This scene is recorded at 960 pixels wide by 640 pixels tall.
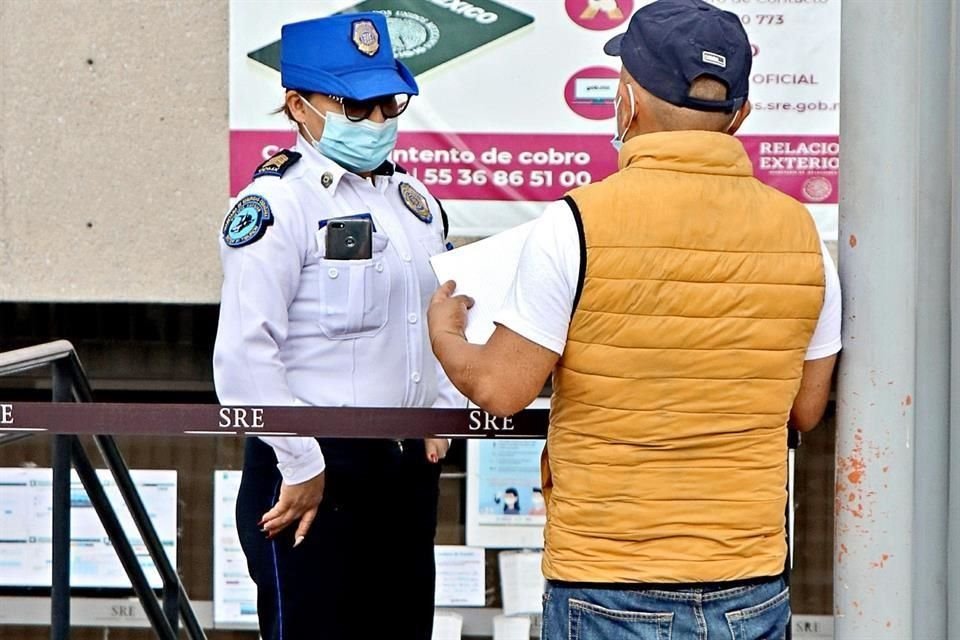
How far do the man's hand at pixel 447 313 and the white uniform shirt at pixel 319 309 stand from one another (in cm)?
54

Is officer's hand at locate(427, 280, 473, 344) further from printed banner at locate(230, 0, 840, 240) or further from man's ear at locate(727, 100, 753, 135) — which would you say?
printed banner at locate(230, 0, 840, 240)

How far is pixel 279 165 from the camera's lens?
2.62m

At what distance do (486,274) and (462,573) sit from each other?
131 inches

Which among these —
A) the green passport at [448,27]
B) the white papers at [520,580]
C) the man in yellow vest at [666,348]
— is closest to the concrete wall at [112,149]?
the green passport at [448,27]

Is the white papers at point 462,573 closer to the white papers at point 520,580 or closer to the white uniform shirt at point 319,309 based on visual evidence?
the white papers at point 520,580

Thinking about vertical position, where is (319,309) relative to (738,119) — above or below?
below

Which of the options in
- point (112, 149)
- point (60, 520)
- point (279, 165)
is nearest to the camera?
point (279, 165)

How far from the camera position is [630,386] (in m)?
1.83

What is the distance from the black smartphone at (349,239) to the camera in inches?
99.8

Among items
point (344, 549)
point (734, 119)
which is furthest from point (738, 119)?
point (344, 549)

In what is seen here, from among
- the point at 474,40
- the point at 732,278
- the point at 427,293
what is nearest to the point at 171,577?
the point at 427,293

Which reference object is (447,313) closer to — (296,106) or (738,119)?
(738,119)

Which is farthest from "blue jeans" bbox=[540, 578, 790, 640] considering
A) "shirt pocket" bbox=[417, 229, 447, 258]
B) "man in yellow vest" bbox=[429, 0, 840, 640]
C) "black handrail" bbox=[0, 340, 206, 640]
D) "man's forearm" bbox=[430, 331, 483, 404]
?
"black handrail" bbox=[0, 340, 206, 640]

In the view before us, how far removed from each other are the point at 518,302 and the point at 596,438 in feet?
0.70
